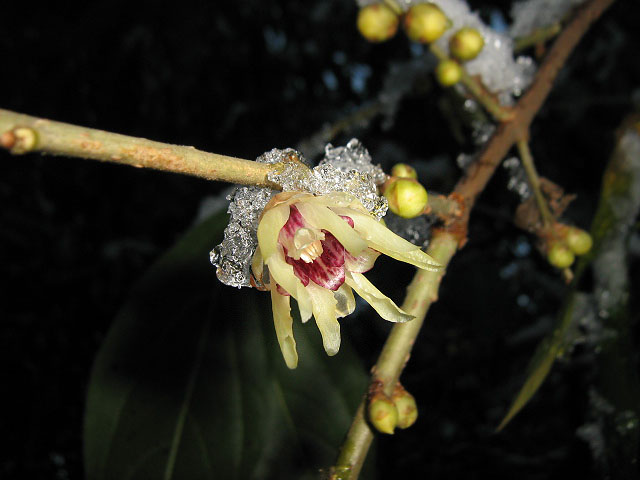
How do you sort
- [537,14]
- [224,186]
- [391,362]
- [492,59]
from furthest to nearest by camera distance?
[224,186] < [537,14] < [492,59] < [391,362]

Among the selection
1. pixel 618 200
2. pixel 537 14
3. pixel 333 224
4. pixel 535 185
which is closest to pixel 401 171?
pixel 333 224

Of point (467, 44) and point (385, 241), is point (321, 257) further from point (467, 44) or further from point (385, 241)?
point (467, 44)

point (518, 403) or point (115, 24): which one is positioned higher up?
point (115, 24)

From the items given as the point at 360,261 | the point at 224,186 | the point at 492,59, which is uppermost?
the point at 224,186

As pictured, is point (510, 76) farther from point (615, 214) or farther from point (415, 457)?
point (415, 457)

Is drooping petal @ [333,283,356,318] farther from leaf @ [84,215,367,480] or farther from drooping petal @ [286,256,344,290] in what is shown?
leaf @ [84,215,367,480]

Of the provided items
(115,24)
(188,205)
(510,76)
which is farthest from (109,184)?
(510,76)

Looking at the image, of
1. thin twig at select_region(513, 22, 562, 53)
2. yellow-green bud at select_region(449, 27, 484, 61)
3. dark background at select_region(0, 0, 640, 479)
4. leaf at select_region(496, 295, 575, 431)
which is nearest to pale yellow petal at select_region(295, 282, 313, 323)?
leaf at select_region(496, 295, 575, 431)
